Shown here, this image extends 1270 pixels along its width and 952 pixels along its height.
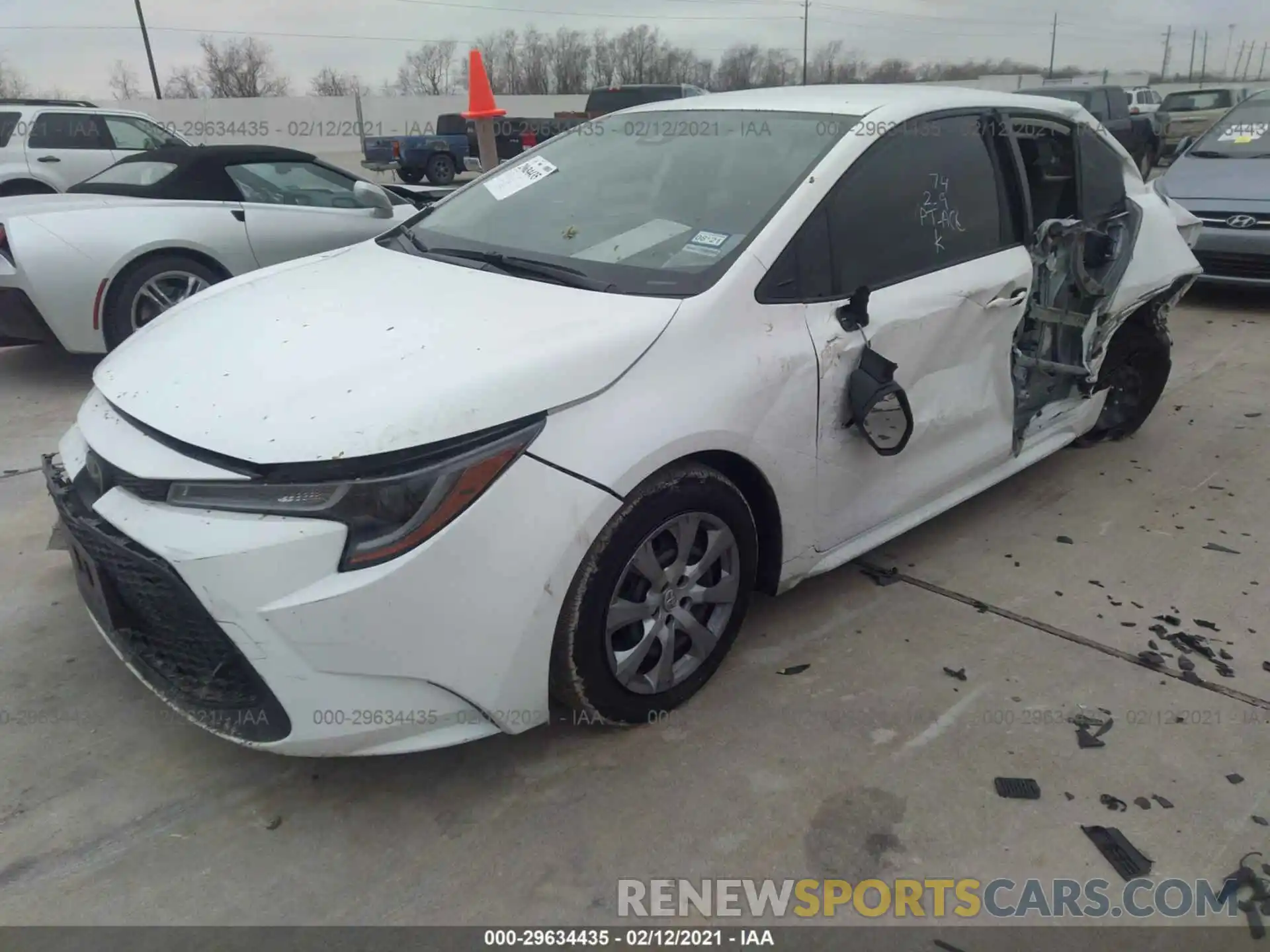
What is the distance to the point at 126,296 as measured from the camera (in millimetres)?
5383

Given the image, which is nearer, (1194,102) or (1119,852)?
(1119,852)

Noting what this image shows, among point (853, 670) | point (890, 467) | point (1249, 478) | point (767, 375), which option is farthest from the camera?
point (1249, 478)

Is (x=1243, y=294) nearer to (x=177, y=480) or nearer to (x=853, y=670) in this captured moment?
(x=853, y=670)

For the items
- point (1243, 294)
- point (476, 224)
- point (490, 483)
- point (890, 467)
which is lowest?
point (1243, 294)

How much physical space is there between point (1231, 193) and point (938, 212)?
5.57m

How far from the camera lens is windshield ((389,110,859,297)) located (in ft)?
8.79

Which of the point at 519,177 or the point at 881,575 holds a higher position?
the point at 519,177

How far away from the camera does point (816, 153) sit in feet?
9.40

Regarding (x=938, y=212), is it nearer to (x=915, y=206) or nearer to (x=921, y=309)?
(x=915, y=206)

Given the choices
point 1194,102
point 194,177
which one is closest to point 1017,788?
point 194,177

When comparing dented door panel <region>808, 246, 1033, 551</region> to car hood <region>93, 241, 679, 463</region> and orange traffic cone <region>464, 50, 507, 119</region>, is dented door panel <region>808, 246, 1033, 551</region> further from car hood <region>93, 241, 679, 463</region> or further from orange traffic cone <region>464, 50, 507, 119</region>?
orange traffic cone <region>464, 50, 507, 119</region>

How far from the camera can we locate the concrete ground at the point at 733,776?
83.3 inches

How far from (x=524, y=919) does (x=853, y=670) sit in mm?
1306
